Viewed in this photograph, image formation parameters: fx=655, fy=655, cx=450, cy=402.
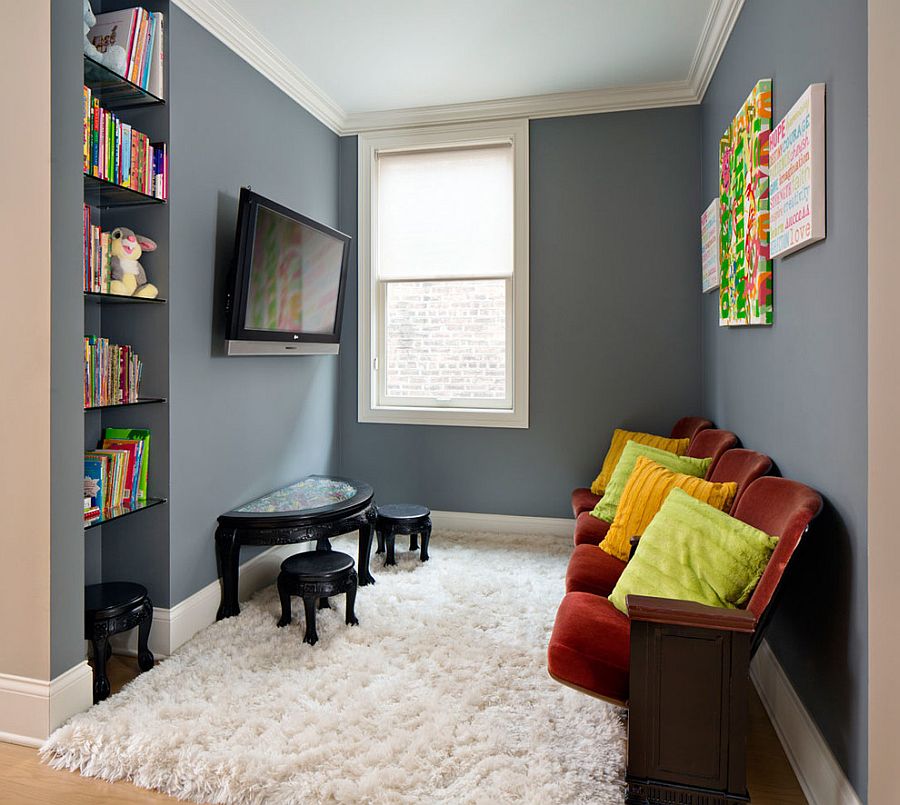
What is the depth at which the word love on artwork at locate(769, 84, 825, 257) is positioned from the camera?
1.82 metres

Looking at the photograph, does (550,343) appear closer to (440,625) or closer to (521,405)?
(521,405)

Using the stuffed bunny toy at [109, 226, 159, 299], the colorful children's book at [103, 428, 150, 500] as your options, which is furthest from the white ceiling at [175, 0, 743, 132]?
the colorful children's book at [103, 428, 150, 500]

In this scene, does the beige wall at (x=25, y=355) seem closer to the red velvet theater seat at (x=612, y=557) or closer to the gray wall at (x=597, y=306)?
the red velvet theater seat at (x=612, y=557)

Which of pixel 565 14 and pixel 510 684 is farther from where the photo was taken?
pixel 565 14

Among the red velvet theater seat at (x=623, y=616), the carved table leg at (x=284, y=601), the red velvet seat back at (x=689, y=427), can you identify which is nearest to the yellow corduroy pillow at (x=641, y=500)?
the red velvet theater seat at (x=623, y=616)

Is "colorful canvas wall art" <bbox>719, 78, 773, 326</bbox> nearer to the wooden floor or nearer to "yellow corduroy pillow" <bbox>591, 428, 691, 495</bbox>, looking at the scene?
"yellow corduroy pillow" <bbox>591, 428, 691, 495</bbox>

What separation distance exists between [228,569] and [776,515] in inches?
90.6

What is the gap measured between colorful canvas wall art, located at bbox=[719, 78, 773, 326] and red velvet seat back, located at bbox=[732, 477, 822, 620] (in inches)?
28.5

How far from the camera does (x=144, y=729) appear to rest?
6.82 ft

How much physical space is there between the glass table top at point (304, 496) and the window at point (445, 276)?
904 millimetres

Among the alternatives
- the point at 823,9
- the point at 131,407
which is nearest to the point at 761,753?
the point at 823,9

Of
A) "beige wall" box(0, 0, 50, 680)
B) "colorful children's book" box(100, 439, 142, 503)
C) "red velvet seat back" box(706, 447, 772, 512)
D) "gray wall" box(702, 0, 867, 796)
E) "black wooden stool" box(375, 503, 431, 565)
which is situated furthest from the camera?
"black wooden stool" box(375, 503, 431, 565)

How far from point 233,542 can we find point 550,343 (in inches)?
89.2

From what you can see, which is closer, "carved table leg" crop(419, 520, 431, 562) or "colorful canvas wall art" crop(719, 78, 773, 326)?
"colorful canvas wall art" crop(719, 78, 773, 326)
